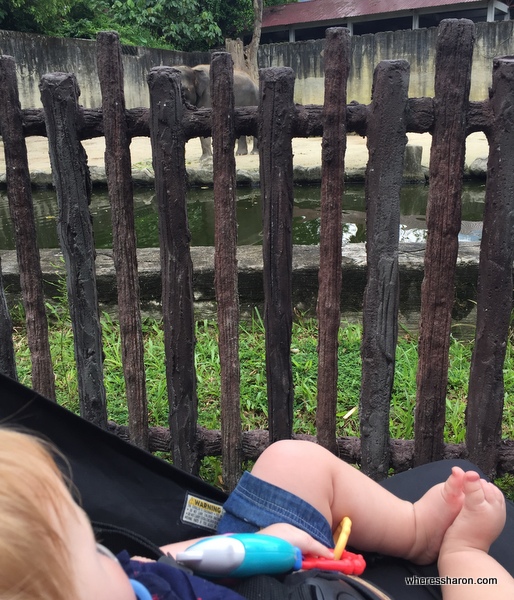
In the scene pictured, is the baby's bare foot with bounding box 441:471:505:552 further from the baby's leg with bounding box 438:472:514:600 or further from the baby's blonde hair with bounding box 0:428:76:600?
the baby's blonde hair with bounding box 0:428:76:600

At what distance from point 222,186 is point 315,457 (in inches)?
32.9

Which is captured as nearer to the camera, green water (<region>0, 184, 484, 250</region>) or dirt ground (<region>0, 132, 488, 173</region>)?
green water (<region>0, 184, 484, 250</region>)

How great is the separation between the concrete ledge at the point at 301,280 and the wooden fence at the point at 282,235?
1.21m

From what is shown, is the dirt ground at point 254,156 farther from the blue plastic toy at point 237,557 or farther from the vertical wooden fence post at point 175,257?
the blue plastic toy at point 237,557

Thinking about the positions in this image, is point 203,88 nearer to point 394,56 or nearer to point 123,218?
point 394,56

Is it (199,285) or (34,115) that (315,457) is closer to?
(34,115)

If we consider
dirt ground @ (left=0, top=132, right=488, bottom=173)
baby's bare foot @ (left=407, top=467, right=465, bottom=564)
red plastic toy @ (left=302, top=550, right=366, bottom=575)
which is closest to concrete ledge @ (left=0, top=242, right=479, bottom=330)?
baby's bare foot @ (left=407, top=467, right=465, bottom=564)

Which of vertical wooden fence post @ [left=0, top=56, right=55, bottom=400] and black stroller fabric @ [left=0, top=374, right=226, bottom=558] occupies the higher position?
A: vertical wooden fence post @ [left=0, top=56, right=55, bottom=400]

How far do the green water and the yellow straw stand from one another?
11.8 feet

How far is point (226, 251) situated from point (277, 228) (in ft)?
0.60

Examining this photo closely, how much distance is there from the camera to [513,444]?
6.37ft

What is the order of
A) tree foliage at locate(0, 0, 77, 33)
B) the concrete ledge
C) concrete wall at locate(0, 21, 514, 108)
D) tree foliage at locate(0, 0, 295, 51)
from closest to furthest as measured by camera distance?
the concrete ledge < concrete wall at locate(0, 21, 514, 108) < tree foliage at locate(0, 0, 77, 33) < tree foliage at locate(0, 0, 295, 51)

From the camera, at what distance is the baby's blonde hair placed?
0.72m

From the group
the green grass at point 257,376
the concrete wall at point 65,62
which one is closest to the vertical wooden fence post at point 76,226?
the green grass at point 257,376
